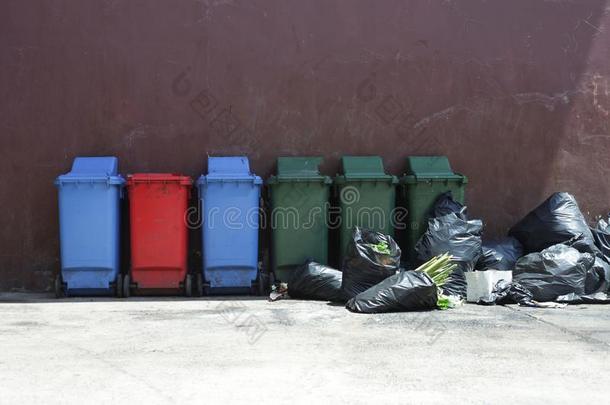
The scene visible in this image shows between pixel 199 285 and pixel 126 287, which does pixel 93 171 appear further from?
pixel 199 285

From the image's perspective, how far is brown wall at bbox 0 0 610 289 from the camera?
7031 mm

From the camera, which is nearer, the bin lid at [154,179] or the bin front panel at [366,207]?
the bin lid at [154,179]

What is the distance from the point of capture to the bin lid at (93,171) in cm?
645

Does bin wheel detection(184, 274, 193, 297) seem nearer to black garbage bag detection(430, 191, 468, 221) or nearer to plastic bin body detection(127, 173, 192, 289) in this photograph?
plastic bin body detection(127, 173, 192, 289)

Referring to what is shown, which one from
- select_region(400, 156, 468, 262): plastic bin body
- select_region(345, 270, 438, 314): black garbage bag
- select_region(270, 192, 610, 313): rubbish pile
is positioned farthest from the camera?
select_region(400, 156, 468, 262): plastic bin body

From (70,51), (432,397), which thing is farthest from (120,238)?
(432,397)

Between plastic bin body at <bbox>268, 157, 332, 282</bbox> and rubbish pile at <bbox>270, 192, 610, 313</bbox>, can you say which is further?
plastic bin body at <bbox>268, 157, 332, 282</bbox>

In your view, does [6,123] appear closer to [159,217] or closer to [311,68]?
[159,217]

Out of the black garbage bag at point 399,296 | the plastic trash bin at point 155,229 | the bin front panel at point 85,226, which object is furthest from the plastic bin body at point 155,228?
the black garbage bag at point 399,296

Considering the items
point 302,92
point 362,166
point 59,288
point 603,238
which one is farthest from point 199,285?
point 603,238

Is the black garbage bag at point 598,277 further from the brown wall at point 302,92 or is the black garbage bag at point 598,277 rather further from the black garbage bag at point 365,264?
the black garbage bag at point 365,264

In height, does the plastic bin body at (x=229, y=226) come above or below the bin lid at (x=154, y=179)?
below

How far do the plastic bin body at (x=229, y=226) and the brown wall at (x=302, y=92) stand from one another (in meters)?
0.62

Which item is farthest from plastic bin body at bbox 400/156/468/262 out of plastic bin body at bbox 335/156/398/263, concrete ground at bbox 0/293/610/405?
concrete ground at bbox 0/293/610/405
